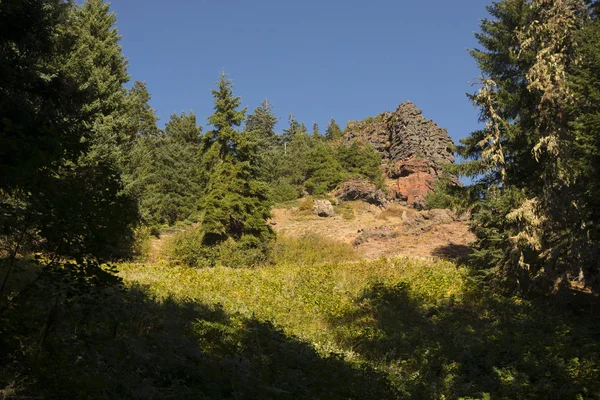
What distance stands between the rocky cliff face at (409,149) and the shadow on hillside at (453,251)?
22.4 metres

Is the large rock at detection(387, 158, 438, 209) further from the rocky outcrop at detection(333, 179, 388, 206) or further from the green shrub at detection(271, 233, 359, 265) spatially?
the green shrub at detection(271, 233, 359, 265)

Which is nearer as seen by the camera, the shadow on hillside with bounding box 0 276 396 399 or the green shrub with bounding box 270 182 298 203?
the shadow on hillside with bounding box 0 276 396 399

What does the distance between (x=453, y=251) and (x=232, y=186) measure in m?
13.2

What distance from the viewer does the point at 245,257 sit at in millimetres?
21078

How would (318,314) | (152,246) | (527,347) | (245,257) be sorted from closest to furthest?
1. (527,347)
2. (318,314)
3. (245,257)
4. (152,246)

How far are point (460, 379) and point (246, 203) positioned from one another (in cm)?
1539

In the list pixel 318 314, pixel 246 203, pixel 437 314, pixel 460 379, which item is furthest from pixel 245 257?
pixel 460 379

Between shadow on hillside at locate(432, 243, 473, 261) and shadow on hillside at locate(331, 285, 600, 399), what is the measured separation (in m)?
6.49

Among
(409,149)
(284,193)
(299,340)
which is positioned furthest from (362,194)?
(299,340)

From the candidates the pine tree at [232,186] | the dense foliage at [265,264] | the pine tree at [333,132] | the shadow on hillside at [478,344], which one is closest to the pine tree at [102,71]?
the dense foliage at [265,264]

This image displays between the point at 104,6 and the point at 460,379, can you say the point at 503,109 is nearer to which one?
the point at 460,379

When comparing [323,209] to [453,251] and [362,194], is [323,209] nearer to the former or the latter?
[362,194]

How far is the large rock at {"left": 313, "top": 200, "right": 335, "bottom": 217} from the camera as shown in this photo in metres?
39.6

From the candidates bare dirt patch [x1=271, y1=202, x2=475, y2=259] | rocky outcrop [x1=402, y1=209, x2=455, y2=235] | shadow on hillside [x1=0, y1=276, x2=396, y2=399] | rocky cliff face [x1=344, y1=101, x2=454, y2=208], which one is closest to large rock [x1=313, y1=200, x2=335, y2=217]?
bare dirt patch [x1=271, y1=202, x2=475, y2=259]
